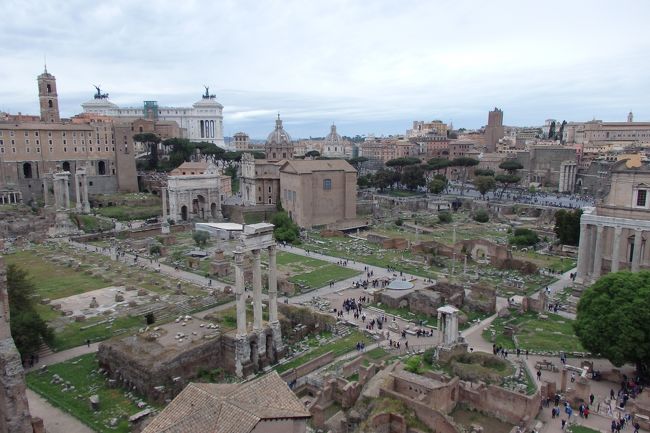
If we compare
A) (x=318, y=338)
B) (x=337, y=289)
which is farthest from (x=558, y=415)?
(x=337, y=289)

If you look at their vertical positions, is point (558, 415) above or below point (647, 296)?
below

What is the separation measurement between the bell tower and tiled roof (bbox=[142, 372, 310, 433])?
77.5m

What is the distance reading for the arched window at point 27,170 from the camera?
68.1 metres

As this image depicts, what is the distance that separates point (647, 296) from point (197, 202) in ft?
178

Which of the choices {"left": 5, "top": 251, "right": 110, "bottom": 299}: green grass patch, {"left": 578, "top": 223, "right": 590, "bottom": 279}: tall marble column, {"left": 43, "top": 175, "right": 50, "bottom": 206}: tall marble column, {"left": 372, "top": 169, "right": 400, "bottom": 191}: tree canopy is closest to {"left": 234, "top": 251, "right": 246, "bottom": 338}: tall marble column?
{"left": 5, "top": 251, "right": 110, "bottom": 299}: green grass patch

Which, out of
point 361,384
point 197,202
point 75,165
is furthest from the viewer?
point 75,165

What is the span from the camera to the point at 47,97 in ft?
254

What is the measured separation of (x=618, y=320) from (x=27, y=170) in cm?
7206

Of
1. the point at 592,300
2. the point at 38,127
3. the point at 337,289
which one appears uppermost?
the point at 38,127

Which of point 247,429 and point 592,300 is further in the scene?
point 592,300

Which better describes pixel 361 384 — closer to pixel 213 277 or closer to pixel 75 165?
pixel 213 277

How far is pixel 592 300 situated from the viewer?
73.5 feet

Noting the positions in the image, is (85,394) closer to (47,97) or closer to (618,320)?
(618,320)

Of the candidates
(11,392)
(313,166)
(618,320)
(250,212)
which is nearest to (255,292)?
(11,392)
